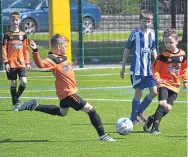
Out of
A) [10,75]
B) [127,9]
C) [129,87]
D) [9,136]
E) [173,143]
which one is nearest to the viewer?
[173,143]

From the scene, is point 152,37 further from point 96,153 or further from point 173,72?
point 96,153

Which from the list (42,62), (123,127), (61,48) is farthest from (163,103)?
(42,62)

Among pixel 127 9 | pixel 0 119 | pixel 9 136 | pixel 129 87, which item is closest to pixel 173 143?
pixel 9 136

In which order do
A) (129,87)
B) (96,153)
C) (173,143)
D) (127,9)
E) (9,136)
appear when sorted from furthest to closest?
(127,9) → (129,87) → (9,136) → (173,143) → (96,153)

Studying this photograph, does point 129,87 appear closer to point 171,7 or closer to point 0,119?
point 0,119

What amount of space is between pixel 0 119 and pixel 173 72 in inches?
138

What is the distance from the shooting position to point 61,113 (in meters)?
11.8

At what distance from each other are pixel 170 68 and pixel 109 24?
15003 millimetres

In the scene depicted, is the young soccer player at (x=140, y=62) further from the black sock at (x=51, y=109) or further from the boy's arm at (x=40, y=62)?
the boy's arm at (x=40, y=62)

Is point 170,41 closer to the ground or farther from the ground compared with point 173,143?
farther from the ground

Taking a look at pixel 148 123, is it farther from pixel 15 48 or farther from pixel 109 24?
pixel 109 24

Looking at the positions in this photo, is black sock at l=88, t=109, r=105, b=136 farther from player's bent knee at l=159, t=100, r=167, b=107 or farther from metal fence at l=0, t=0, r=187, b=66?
metal fence at l=0, t=0, r=187, b=66

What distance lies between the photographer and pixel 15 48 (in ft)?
52.5

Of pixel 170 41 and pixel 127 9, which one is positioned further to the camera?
pixel 127 9
